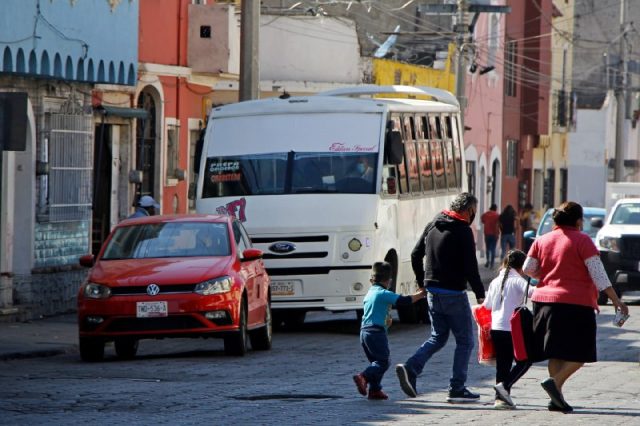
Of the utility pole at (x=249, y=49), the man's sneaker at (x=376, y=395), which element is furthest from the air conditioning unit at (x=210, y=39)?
the man's sneaker at (x=376, y=395)

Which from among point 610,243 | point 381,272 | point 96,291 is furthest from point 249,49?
point 381,272

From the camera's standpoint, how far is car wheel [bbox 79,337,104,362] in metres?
18.1

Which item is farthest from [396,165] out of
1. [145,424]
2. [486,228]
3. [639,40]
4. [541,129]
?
[639,40]

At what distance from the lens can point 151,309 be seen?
1794cm

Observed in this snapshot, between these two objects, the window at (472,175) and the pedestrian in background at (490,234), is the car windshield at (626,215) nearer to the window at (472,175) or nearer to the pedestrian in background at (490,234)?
the pedestrian in background at (490,234)

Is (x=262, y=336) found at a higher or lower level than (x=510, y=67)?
lower

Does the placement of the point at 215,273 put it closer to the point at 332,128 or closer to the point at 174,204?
the point at 332,128

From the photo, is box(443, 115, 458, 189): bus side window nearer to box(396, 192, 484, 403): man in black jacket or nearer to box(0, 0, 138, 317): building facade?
box(0, 0, 138, 317): building facade

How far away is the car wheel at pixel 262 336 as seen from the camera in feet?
64.4

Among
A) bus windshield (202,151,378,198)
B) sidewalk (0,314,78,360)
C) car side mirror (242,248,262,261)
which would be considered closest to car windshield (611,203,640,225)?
bus windshield (202,151,378,198)

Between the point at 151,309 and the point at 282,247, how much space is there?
451cm

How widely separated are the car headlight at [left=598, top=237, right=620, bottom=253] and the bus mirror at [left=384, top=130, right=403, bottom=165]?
875 cm

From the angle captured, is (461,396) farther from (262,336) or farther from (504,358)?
(262,336)

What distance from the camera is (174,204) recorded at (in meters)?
32.2
